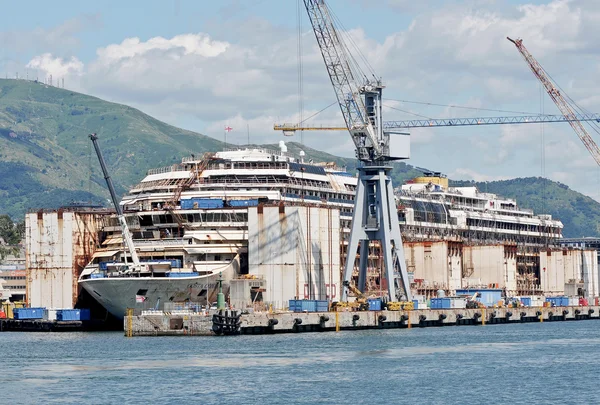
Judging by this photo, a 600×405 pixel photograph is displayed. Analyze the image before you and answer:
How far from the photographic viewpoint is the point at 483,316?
177750mm

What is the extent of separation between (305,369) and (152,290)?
174 ft

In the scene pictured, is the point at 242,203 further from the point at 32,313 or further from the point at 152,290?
the point at 32,313

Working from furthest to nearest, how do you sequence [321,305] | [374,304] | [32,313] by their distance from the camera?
[374,304] < [32,313] < [321,305]

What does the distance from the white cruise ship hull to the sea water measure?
8171 mm

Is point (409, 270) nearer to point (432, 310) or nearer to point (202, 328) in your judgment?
point (432, 310)

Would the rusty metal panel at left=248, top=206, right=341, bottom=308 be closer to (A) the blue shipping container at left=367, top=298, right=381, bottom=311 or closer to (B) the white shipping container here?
(A) the blue shipping container at left=367, top=298, right=381, bottom=311

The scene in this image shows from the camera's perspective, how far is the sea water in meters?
86.4

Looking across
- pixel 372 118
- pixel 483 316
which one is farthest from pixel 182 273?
pixel 483 316

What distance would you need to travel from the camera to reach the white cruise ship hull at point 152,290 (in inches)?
5945

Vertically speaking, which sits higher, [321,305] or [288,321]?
[321,305]

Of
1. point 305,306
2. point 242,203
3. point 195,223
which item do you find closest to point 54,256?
point 195,223

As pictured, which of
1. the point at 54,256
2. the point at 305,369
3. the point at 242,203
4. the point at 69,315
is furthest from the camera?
the point at 242,203

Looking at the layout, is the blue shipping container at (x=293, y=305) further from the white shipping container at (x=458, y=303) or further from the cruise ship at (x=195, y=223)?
the white shipping container at (x=458, y=303)

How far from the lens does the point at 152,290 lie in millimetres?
151625
